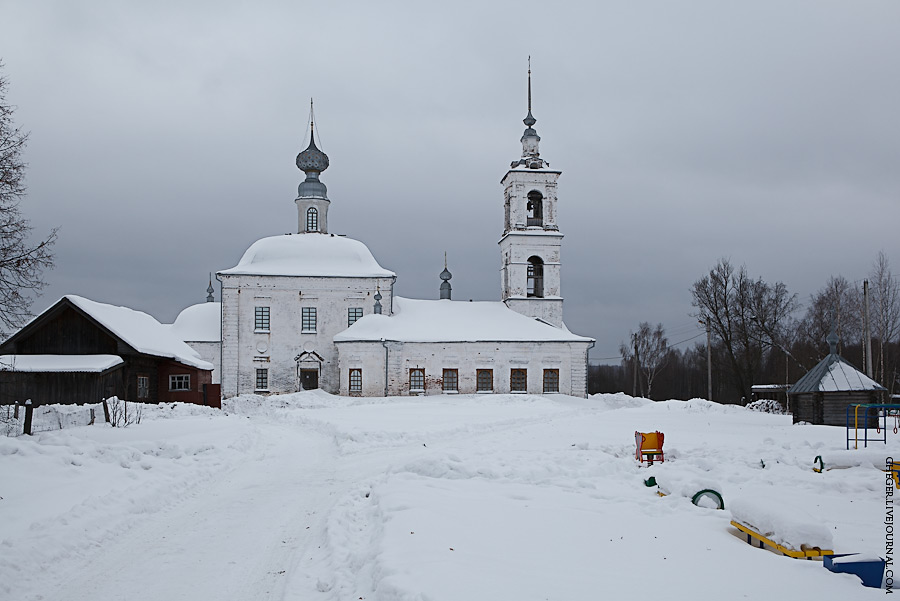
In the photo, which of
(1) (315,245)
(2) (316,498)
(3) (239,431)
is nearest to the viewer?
(2) (316,498)

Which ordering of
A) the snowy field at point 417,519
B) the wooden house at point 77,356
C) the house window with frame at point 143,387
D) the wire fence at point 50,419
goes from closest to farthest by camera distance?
the snowy field at point 417,519 → the wire fence at point 50,419 → the wooden house at point 77,356 → the house window with frame at point 143,387

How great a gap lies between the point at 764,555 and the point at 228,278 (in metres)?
38.8

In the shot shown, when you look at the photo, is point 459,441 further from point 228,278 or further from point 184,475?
point 228,278

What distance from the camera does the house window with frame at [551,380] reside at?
42156 mm

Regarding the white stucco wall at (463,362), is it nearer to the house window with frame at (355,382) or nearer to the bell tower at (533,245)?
the house window with frame at (355,382)

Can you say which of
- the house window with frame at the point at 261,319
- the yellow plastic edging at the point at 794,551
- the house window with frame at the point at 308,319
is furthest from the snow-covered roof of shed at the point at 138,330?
the yellow plastic edging at the point at 794,551

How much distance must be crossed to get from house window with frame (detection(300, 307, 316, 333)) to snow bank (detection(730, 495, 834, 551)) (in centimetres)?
3671

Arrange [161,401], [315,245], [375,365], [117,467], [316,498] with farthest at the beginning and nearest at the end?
1. [315,245]
2. [375,365]
3. [161,401]
4. [117,467]
5. [316,498]

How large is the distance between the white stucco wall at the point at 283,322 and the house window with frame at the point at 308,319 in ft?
0.58

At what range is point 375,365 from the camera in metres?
40.2

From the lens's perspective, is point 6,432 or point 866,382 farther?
point 866,382

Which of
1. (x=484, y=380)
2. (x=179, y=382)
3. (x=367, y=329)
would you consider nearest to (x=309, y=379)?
(x=367, y=329)

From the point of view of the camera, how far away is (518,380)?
137 feet

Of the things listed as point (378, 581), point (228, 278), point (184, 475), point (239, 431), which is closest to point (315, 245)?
point (228, 278)
